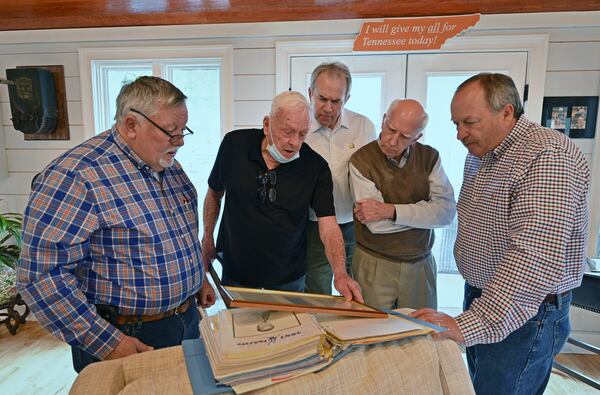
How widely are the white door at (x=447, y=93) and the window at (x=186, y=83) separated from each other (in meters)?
1.29

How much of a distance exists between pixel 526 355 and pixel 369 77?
→ 76.7 inches

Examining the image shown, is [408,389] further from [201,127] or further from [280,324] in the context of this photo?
[201,127]

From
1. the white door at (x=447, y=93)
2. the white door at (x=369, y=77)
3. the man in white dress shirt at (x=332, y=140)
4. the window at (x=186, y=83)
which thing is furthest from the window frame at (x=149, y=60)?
the white door at (x=447, y=93)

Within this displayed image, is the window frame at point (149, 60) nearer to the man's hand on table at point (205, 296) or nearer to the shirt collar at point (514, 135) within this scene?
the man's hand on table at point (205, 296)

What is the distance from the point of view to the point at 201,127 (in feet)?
9.67

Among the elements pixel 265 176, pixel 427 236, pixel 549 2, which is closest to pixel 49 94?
pixel 265 176

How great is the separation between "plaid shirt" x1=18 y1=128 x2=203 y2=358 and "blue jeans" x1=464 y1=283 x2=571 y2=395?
3.16 feet

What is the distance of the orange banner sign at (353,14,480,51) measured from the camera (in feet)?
7.91

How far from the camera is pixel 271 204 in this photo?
1.52 meters

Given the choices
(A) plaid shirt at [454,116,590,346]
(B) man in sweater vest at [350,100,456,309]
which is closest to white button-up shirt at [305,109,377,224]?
(B) man in sweater vest at [350,100,456,309]

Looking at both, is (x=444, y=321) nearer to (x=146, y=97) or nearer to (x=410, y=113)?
(x=410, y=113)

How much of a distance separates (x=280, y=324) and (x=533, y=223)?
27.6 inches

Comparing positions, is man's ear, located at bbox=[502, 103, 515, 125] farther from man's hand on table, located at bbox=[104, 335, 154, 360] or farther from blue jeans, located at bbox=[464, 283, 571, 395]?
man's hand on table, located at bbox=[104, 335, 154, 360]

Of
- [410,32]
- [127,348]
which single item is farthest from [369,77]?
[127,348]
